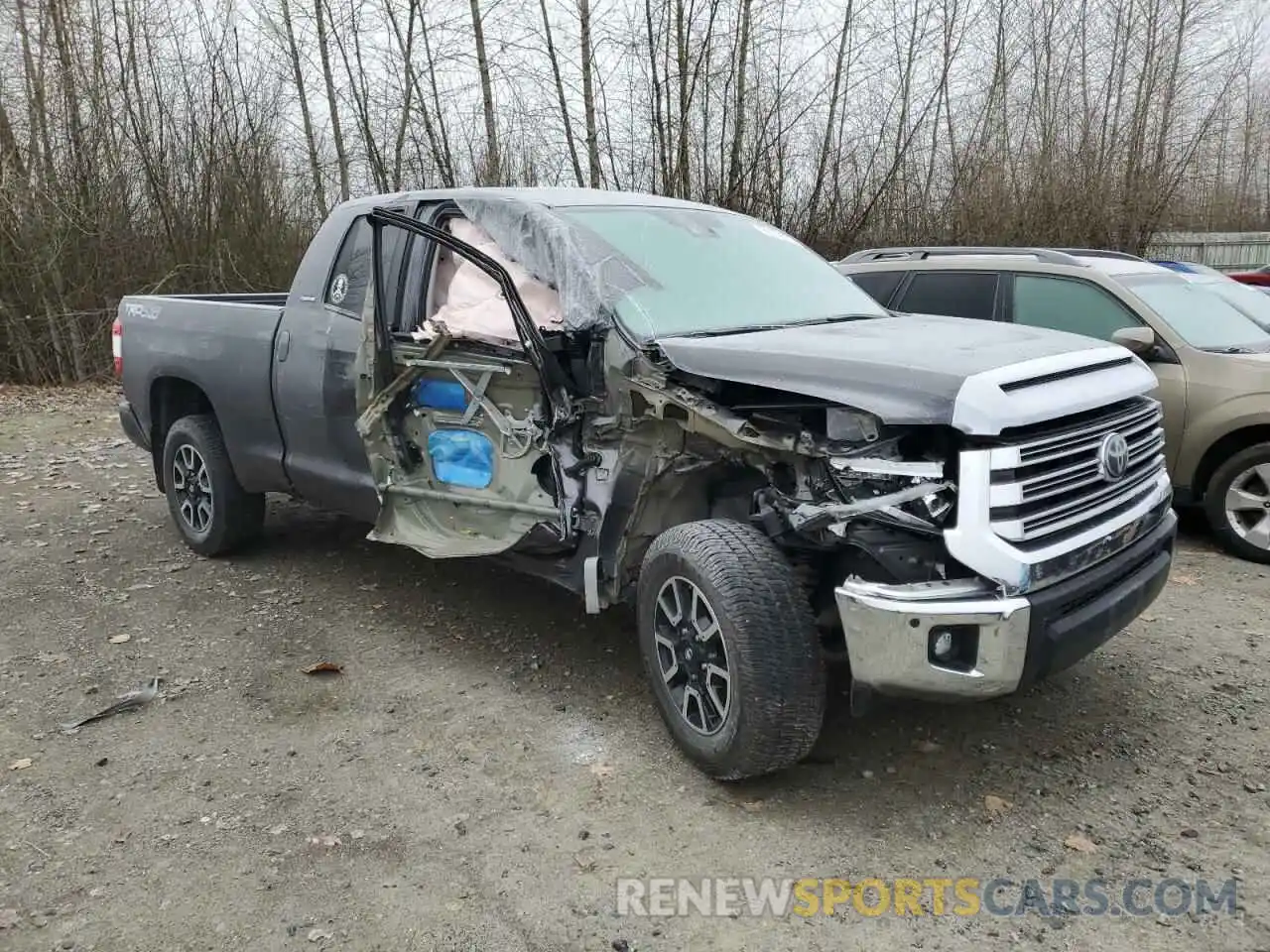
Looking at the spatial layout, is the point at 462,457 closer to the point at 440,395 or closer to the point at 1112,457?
the point at 440,395

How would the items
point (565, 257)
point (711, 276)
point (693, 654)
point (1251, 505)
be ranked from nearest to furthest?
point (693, 654)
point (565, 257)
point (711, 276)
point (1251, 505)

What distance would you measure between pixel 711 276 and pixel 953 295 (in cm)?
319

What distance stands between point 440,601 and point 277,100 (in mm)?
10604

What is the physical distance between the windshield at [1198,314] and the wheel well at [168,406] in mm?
5597

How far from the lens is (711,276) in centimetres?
397

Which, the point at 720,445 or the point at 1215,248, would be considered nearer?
the point at 720,445

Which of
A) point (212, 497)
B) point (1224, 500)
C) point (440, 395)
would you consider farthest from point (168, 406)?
point (1224, 500)

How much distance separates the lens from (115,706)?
12.8ft

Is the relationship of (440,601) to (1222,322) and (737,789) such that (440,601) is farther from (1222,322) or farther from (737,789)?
(1222,322)

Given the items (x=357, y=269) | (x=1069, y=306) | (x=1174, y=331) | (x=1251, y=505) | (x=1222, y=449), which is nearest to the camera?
(x=357, y=269)

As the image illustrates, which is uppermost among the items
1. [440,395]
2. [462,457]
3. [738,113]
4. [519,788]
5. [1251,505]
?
[738,113]

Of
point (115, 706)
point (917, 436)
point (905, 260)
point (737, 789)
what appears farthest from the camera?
point (905, 260)

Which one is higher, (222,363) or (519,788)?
(222,363)

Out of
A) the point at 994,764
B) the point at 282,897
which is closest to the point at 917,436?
the point at 994,764
